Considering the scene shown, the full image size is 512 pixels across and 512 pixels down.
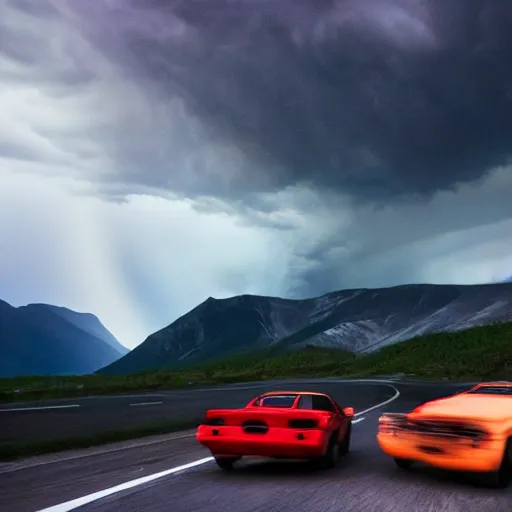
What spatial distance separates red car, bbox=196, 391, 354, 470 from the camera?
28.7 feet

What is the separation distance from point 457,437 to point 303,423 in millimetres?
2120

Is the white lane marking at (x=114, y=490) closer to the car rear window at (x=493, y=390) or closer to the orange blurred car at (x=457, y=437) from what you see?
the orange blurred car at (x=457, y=437)

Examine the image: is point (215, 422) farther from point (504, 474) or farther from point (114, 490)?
point (504, 474)

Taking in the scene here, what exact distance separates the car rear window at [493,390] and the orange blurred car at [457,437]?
76 centimetres

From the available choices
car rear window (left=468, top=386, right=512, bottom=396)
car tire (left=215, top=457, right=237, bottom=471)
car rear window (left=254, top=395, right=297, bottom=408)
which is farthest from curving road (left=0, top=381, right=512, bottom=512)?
car rear window (left=468, top=386, right=512, bottom=396)

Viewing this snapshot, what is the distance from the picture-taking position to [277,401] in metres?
9.97

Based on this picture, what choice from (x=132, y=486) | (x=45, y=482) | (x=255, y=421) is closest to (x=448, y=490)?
(x=255, y=421)

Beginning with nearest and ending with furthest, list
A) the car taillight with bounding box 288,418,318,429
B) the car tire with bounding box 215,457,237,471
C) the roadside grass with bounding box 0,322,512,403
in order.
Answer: the car taillight with bounding box 288,418,318,429, the car tire with bounding box 215,457,237,471, the roadside grass with bounding box 0,322,512,403

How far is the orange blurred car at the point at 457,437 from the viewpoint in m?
7.94

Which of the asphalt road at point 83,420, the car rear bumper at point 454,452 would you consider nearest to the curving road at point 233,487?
the car rear bumper at point 454,452

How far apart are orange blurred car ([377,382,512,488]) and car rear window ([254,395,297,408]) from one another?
1.49 metres

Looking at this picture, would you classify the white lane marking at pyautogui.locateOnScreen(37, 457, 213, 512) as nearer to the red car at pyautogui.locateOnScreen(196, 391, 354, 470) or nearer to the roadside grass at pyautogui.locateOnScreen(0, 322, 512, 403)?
the red car at pyautogui.locateOnScreen(196, 391, 354, 470)

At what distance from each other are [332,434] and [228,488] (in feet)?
7.19

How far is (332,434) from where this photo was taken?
9.51 meters
